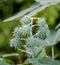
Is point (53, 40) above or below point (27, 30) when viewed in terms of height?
below

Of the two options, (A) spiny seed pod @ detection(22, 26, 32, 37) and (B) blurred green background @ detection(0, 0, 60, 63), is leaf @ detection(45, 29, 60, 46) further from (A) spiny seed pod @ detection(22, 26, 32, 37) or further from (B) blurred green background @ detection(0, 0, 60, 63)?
(B) blurred green background @ detection(0, 0, 60, 63)

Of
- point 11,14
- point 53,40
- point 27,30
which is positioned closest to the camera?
point 27,30

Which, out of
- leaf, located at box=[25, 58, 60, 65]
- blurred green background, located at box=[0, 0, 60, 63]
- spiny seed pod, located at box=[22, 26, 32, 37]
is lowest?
blurred green background, located at box=[0, 0, 60, 63]

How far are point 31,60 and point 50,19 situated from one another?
5.58 feet

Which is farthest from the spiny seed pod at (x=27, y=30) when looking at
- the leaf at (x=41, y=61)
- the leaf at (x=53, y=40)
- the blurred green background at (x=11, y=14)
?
the blurred green background at (x=11, y=14)

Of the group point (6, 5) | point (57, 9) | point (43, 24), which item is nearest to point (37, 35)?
point (43, 24)

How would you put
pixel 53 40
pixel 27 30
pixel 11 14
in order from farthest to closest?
pixel 11 14, pixel 53 40, pixel 27 30

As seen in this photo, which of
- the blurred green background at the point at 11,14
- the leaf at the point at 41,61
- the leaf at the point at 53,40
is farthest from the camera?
the blurred green background at the point at 11,14

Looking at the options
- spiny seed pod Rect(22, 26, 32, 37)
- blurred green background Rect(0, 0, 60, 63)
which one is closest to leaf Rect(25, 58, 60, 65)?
spiny seed pod Rect(22, 26, 32, 37)

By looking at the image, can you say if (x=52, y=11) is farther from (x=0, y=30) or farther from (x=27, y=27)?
(x=27, y=27)

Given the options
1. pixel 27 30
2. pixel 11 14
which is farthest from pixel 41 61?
pixel 11 14

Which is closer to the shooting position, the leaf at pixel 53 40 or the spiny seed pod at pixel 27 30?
the spiny seed pod at pixel 27 30

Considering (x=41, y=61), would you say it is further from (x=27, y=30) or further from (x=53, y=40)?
(x=53, y=40)

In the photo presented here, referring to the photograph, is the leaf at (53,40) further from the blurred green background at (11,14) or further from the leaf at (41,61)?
the blurred green background at (11,14)
